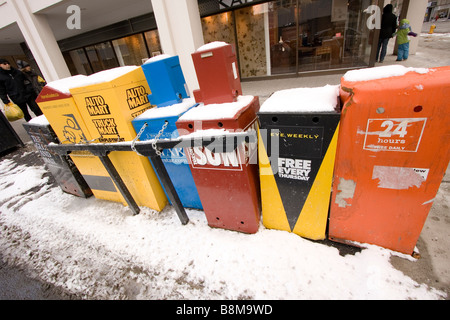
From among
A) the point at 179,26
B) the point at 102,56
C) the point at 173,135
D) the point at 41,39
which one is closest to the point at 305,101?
the point at 173,135

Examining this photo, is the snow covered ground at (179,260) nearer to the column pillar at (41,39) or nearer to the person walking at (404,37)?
the column pillar at (41,39)

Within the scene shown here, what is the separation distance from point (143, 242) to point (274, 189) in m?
1.68

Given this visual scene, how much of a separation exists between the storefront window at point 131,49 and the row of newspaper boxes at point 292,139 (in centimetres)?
789

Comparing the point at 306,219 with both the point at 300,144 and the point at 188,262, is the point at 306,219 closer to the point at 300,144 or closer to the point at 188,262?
the point at 300,144

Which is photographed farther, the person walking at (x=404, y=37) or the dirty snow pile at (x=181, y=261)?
the person walking at (x=404, y=37)

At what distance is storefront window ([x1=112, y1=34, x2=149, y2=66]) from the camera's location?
9.17m

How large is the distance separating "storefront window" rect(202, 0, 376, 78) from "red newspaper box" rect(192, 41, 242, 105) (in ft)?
20.5

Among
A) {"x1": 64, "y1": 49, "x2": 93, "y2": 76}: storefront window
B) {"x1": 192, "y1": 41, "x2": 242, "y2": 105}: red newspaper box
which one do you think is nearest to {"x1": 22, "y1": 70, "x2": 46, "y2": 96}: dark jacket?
{"x1": 64, "y1": 49, "x2": 93, "y2": 76}: storefront window

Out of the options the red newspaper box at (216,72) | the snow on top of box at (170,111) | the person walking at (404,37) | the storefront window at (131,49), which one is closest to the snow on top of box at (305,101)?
the red newspaper box at (216,72)

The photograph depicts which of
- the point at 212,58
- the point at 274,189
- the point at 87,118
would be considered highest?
the point at 212,58

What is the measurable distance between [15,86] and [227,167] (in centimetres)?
780

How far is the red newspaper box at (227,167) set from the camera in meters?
1.77

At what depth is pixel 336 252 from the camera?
1.92 meters
